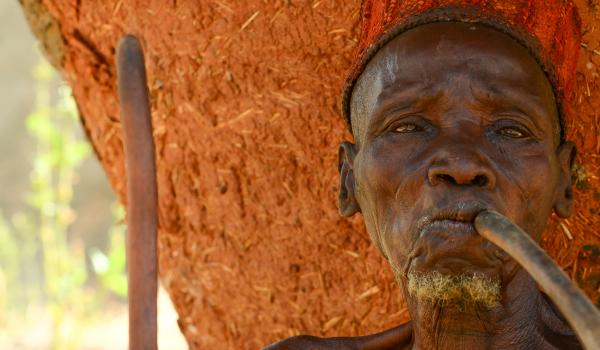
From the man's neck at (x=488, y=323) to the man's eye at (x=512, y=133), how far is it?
0.97 feet

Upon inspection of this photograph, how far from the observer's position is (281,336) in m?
3.84

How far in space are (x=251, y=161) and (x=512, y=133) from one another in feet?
4.08

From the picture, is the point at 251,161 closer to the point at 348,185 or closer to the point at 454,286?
the point at 348,185

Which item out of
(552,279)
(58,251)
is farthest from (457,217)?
(58,251)

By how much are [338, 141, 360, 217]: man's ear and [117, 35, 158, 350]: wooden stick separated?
1.50ft

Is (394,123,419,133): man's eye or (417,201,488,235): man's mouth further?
(394,123,419,133): man's eye

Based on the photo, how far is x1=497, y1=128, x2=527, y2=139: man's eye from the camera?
2.61m

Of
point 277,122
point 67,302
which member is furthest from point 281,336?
point 67,302

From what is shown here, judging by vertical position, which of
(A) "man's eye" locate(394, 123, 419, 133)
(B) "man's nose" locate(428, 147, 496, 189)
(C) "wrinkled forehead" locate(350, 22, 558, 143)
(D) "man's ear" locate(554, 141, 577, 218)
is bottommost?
(B) "man's nose" locate(428, 147, 496, 189)

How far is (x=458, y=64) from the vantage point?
2635mm

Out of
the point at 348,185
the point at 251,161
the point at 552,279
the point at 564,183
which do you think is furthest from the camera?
the point at 251,161

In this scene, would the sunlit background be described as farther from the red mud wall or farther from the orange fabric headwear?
the orange fabric headwear

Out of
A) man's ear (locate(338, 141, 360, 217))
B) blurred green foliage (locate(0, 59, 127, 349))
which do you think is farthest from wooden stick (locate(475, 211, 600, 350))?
blurred green foliage (locate(0, 59, 127, 349))

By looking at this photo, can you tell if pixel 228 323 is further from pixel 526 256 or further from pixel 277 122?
pixel 526 256
